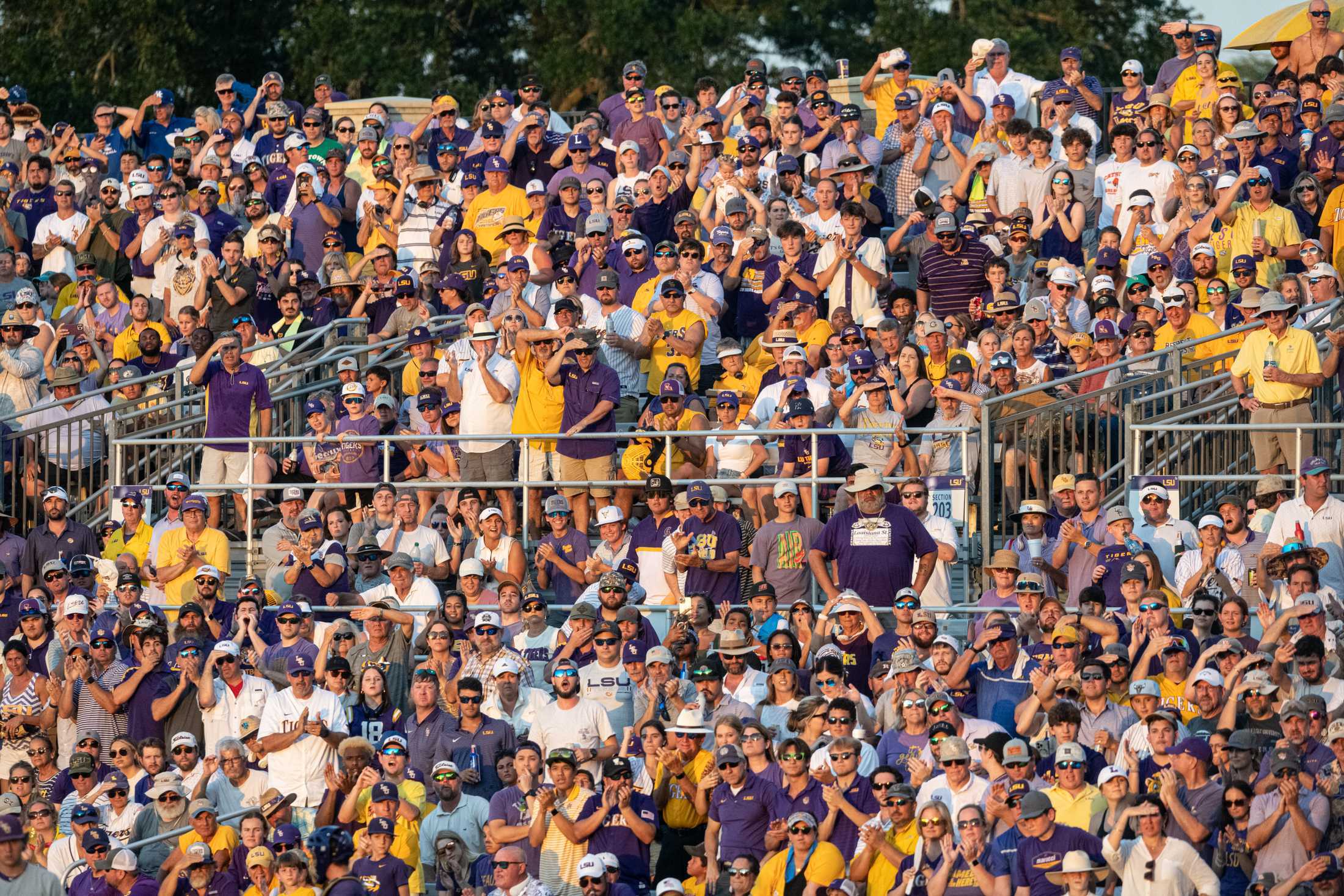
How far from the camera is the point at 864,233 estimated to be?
22281mm

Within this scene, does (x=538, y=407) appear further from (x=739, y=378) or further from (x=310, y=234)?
(x=310, y=234)

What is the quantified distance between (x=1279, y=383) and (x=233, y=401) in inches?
314

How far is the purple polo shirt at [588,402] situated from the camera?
64.4 feet

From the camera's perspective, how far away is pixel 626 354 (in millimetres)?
21016

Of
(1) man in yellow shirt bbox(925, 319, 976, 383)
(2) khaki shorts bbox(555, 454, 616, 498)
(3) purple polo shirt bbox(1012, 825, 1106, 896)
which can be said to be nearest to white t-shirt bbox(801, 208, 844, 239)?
(1) man in yellow shirt bbox(925, 319, 976, 383)

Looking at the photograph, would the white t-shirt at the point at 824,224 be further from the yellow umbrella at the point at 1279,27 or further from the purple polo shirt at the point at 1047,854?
the purple polo shirt at the point at 1047,854

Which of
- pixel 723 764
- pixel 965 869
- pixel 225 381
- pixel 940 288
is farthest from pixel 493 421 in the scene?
pixel 965 869

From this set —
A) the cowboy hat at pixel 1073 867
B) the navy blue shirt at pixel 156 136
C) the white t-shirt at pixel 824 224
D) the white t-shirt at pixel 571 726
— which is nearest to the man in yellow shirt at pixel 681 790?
the white t-shirt at pixel 571 726

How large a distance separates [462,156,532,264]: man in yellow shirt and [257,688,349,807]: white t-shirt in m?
6.72


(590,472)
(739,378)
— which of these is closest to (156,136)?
(739,378)

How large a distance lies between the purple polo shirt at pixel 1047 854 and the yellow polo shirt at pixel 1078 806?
0.23m

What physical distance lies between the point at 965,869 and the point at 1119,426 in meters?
5.14

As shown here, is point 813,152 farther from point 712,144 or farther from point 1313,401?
point 1313,401

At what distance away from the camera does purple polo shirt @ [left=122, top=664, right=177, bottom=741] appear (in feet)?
59.7
